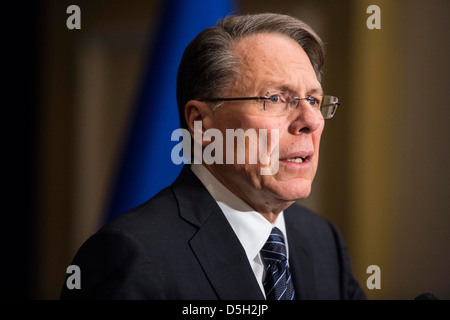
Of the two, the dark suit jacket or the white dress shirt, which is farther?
the white dress shirt

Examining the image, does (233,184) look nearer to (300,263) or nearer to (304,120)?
(304,120)

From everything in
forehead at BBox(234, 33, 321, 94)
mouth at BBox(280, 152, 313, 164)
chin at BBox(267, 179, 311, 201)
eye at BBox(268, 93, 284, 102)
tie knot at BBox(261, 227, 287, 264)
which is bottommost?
tie knot at BBox(261, 227, 287, 264)

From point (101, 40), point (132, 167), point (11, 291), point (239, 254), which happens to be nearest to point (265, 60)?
point (239, 254)

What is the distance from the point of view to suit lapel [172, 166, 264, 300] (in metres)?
1.07

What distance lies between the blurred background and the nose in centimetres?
123

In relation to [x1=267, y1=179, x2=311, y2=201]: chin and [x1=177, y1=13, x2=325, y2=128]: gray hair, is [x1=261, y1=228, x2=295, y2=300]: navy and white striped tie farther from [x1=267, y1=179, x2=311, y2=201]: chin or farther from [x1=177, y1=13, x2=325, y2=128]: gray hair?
[x1=177, y1=13, x2=325, y2=128]: gray hair

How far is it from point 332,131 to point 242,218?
1317 mm

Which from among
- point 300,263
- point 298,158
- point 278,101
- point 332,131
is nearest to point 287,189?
point 298,158

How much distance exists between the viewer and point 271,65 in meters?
1.14

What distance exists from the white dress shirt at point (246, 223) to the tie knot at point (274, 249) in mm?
14

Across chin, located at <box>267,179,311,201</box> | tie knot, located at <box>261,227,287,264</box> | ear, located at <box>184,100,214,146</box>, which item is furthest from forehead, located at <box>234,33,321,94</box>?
tie knot, located at <box>261,227,287,264</box>

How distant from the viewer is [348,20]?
2320 mm

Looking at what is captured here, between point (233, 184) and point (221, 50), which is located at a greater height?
point (221, 50)

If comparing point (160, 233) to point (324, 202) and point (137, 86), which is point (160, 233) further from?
point (324, 202)
